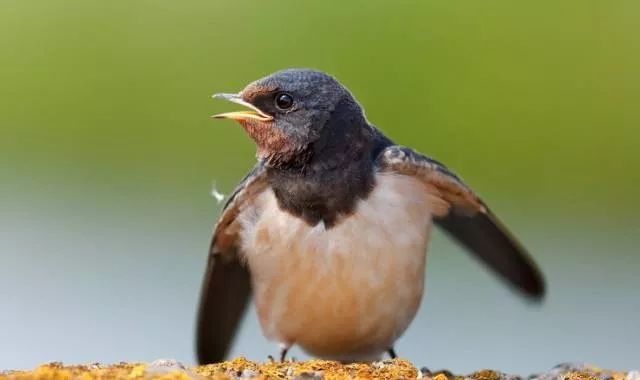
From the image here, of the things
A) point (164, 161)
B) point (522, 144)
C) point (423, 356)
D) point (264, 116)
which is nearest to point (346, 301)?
point (264, 116)

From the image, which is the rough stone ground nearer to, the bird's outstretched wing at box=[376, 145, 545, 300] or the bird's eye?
the bird's outstretched wing at box=[376, 145, 545, 300]

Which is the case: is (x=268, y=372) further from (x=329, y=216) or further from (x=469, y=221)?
(x=469, y=221)

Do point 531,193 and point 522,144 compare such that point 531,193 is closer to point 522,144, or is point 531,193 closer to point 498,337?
point 522,144

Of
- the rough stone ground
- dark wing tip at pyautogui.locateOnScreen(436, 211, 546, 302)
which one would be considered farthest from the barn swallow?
the rough stone ground

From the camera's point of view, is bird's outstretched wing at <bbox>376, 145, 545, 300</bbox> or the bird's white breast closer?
the bird's white breast

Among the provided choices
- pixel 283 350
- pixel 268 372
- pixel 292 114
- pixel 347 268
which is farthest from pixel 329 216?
pixel 268 372

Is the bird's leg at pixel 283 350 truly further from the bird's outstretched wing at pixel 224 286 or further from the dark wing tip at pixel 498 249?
the dark wing tip at pixel 498 249
